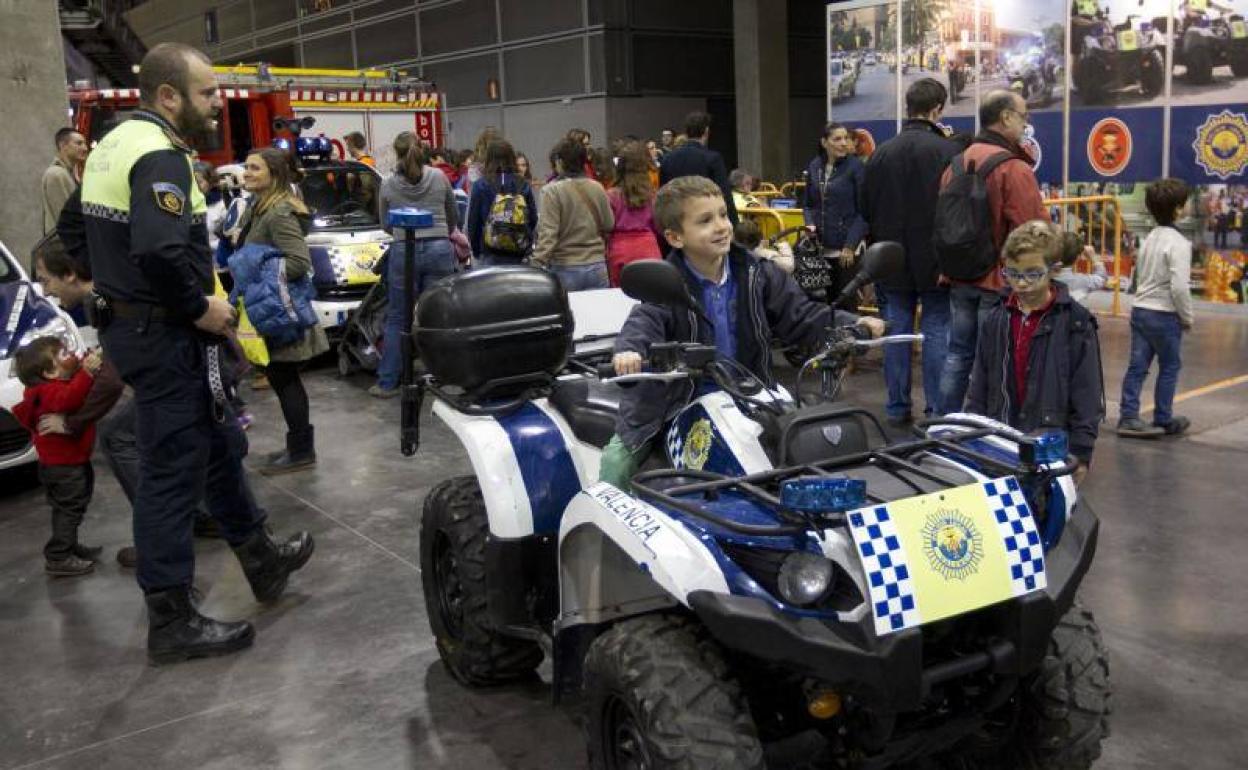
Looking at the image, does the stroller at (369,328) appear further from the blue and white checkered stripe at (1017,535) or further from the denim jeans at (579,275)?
the blue and white checkered stripe at (1017,535)

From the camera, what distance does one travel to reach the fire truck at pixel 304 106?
1509 cm

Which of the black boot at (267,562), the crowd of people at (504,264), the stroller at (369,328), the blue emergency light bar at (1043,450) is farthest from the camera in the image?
the stroller at (369,328)

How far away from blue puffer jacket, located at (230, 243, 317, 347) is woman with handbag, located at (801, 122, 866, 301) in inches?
144

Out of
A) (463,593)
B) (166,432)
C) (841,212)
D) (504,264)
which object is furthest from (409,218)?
(841,212)

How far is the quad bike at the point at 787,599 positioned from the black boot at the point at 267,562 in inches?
61.1

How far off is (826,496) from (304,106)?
14.5 meters

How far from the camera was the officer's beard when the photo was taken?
165 inches

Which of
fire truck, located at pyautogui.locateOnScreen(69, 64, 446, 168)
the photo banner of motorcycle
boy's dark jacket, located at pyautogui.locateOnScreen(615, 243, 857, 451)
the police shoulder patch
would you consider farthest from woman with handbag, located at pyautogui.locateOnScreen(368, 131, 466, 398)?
fire truck, located at pyautogui.locateOnScreen(69, 64, 446, 168)

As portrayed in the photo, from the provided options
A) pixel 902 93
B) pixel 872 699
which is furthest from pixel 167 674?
pixel 902 93

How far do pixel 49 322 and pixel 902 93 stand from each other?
9.21m

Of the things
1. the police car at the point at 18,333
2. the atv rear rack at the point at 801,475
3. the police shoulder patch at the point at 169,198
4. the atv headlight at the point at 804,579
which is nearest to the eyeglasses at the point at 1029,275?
the atv rear rack at the point at 801,475

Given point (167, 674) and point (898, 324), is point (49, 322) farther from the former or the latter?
point (898, 324)

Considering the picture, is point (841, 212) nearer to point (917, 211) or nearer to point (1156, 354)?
point (917, 211)

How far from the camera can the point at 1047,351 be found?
13.8ft
